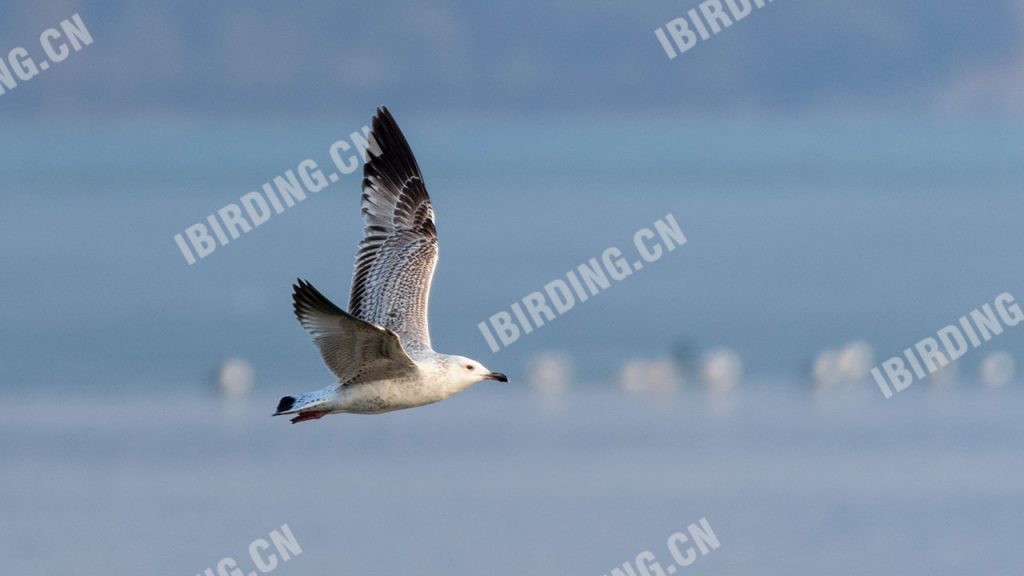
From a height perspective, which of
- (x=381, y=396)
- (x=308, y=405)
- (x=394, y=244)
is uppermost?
(x=394, y=244)

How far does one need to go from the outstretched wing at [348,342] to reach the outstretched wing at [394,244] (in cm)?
60

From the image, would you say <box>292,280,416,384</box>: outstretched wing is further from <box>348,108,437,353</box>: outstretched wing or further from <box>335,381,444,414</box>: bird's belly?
<box>348,108,437,353</box>: outstretched wing

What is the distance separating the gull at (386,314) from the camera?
9.05 m

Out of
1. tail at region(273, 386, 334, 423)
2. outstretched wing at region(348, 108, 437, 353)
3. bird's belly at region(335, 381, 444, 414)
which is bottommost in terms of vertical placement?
bird's belly at region(335, 381, 444, 414)

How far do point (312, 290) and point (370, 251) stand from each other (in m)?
2.13

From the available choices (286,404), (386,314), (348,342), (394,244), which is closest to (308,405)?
(286,404)

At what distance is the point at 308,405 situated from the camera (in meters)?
9.48

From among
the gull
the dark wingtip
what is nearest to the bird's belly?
the gull

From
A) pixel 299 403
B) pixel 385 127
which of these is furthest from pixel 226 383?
pixel 299 403

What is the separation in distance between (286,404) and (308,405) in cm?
13

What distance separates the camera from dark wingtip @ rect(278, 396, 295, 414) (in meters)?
9.45

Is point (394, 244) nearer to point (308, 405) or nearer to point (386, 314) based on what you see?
point (386, 314)

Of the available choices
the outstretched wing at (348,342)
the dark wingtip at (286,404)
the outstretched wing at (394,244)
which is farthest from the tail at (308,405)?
the outstretched wing at (394,244)

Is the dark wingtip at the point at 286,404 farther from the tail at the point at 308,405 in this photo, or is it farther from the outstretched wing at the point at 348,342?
the outstretched wing at the point at 348,342
